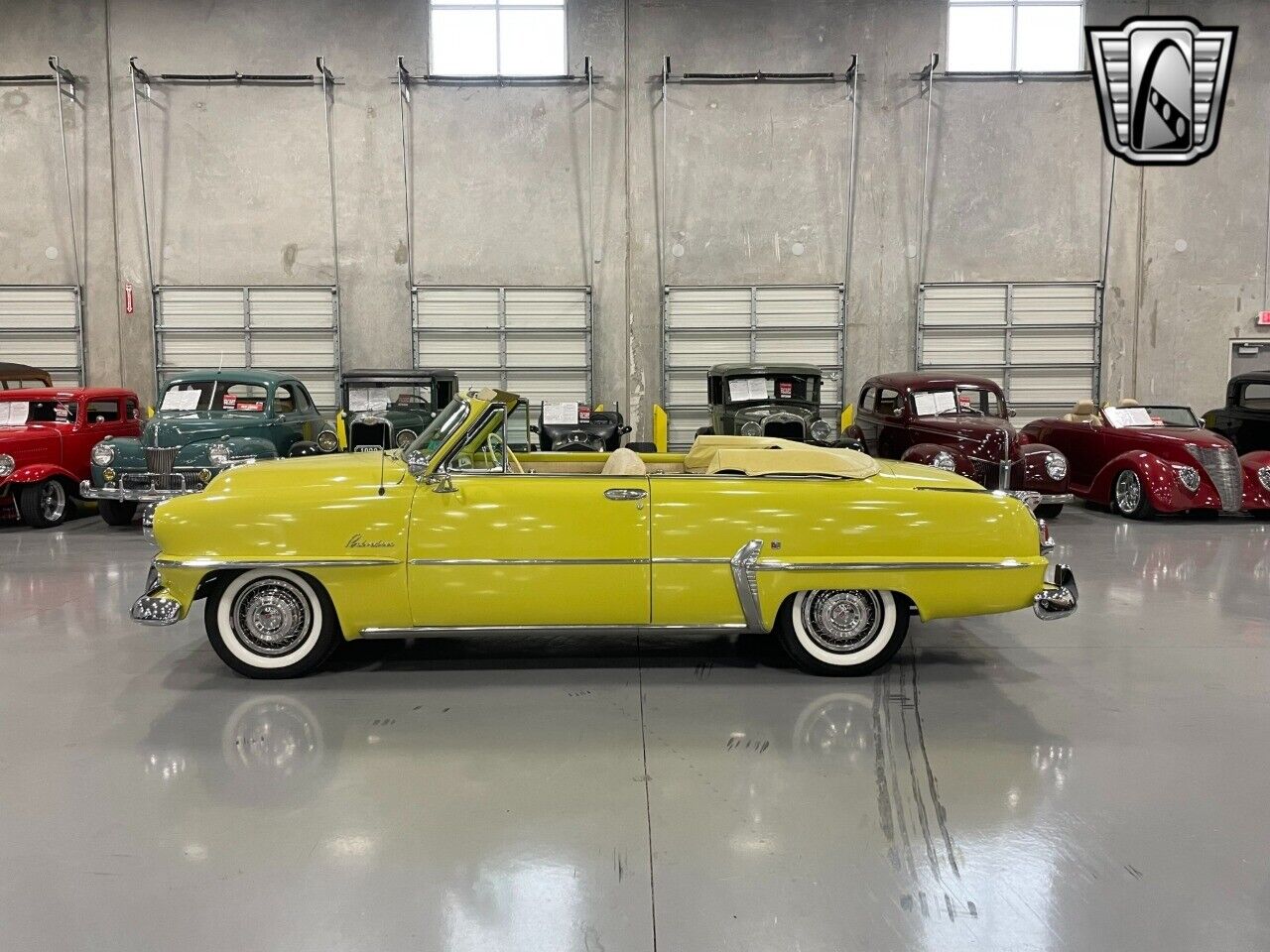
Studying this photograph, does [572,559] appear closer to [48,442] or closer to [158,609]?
[158,609]

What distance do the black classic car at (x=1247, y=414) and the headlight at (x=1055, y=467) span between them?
3524 mm

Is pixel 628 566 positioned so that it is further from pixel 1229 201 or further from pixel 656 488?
pixel 1229 201

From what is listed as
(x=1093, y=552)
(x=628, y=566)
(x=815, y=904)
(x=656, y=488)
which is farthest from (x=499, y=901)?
(x=1093, y=552)

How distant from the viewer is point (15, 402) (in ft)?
32.3

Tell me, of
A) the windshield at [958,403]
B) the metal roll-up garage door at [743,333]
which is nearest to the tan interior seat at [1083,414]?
the windshield at [958,403]

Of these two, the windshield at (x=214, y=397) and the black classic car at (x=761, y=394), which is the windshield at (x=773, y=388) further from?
the windshield at (x=214, y=397)

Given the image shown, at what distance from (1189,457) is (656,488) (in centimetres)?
785

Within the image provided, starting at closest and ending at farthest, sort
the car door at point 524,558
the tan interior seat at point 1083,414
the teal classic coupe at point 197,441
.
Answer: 1. the car door at point 524,558
2. the teal classic coupe at point 197,441
3. the tan interior seat at point 1083,414

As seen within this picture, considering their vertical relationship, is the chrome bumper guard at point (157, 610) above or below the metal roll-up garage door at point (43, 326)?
below

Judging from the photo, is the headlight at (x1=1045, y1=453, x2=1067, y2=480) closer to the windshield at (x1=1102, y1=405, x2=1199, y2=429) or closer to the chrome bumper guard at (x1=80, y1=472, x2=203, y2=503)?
the windshield at (x1=1102, y1=405, x2=1199, y2=429)

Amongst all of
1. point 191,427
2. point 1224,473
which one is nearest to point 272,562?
point 191,427

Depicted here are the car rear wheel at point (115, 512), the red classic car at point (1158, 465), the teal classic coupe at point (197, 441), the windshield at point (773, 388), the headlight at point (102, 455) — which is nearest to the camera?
the teal classic coupe at point (197, 441)

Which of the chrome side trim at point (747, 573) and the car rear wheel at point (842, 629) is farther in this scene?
the car rear wheel at point (842, 629)

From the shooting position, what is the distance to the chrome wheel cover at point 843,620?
14.5ft
